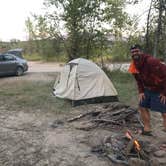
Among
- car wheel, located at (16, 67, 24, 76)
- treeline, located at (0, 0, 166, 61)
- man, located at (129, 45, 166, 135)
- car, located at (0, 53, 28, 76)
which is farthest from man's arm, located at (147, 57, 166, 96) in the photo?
car wheel, located at (16, 67, 24, 76)

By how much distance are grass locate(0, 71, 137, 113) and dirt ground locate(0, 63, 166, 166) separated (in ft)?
2.72

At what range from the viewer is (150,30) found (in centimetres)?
1590

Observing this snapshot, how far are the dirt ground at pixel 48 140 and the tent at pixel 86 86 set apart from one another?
1293mm

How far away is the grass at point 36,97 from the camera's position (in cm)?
936

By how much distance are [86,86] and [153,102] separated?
4106 millimetres

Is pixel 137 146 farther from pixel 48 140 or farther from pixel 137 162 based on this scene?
pixel 48 140

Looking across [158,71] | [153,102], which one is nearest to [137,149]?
[153,102]

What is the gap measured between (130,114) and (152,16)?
9034mm

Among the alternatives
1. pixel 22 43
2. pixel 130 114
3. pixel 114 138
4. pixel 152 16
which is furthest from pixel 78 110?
pixel 22 43

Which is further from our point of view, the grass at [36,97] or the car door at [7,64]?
the car door at [7,64]

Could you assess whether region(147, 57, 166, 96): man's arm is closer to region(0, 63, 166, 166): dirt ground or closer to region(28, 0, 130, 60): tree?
region(0, 63, 166, 166): dirt ground

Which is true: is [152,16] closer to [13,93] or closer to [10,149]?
[13,93]

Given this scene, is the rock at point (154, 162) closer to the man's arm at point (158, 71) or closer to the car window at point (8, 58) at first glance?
the man's arm at point (158, 71)

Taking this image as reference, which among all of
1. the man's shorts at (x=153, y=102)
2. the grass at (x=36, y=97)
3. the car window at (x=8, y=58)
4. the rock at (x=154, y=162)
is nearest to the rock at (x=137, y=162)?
the rock at (x=154, y=162)
